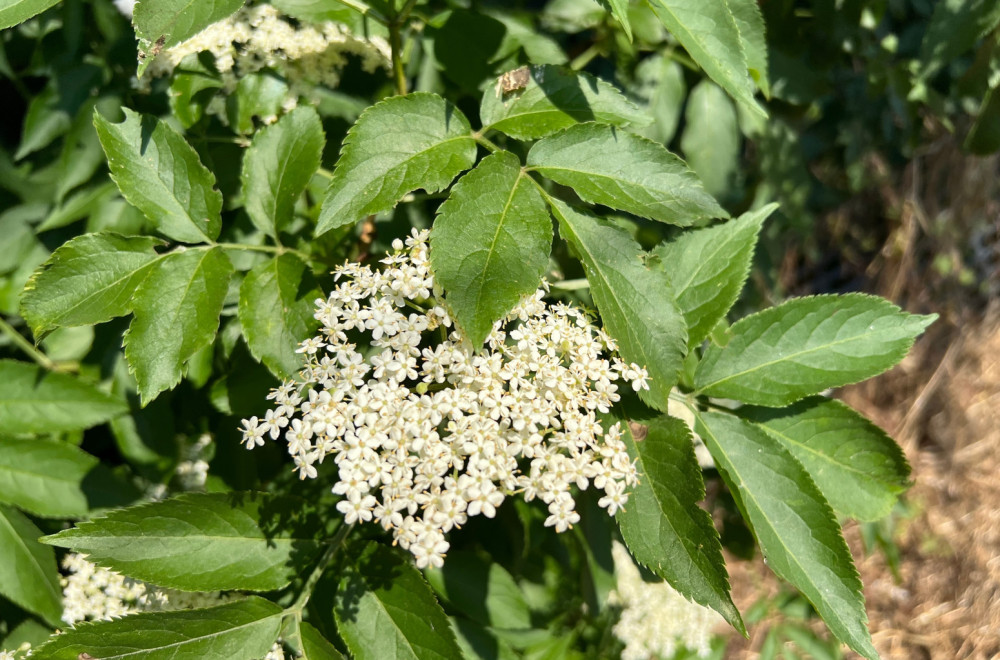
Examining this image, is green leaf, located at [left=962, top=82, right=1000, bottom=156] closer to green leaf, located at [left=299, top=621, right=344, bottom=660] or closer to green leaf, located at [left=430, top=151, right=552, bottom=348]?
green leaf, located at [left=430, top=151, right=552, bottom=348]

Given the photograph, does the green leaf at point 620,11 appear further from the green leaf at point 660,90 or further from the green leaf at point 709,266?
the green leaf at point 660,90

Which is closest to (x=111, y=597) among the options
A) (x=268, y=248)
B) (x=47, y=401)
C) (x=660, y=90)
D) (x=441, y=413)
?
(x=47, y=401)

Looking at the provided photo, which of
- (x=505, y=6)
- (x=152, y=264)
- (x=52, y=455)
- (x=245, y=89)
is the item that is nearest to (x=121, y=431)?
(x=52, y=455)

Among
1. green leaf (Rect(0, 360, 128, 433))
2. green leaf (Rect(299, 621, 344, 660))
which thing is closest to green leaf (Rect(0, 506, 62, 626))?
green leaf (Rect(0, 360, 128, 433))

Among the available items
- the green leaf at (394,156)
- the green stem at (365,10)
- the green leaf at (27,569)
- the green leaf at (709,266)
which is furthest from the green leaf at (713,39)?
the green leaf at (27,569)

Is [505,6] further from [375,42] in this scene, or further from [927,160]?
[927,160]

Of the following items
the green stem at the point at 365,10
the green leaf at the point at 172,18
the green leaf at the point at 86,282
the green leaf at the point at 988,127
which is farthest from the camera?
the green leaf at the point at 988,127
